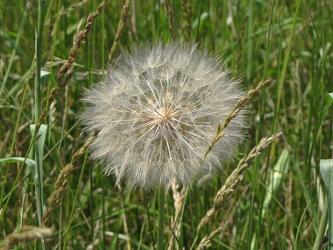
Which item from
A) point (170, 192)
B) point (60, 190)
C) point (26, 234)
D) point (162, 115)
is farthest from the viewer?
point (170, 192)

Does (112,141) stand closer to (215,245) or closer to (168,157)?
(168,157)

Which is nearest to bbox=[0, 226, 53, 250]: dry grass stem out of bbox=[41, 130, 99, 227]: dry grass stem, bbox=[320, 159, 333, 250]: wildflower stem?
bbox=[41, 130, 99, 227]: dry grass stem

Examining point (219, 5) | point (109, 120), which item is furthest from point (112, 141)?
point (219, 5)

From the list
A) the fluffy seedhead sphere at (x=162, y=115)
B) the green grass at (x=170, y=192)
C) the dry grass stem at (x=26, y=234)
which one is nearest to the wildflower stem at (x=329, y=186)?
the fluffy seedhead sphere at (x=162, y=115)

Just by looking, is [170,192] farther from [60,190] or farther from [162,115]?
[60,190]

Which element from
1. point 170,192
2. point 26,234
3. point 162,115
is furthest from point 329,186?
point 170,192

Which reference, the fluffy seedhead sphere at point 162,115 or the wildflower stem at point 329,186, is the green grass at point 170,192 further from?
the wildflower stem at point 329,186
